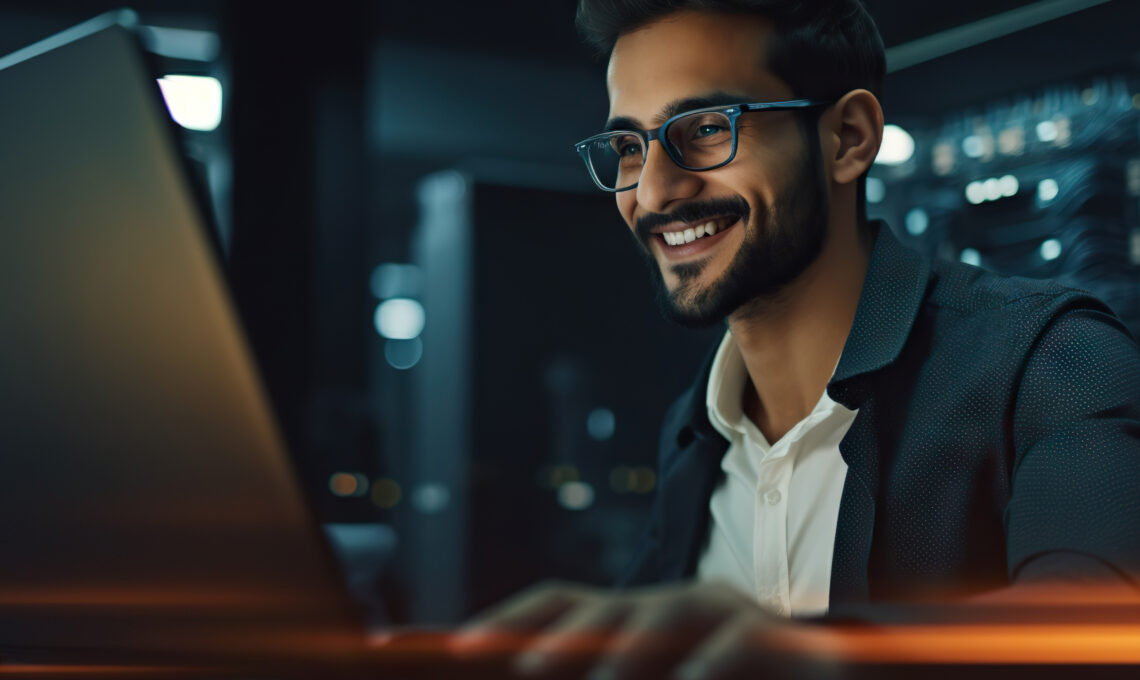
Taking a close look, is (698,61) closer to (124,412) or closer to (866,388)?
(866,388)

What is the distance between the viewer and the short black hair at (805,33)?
41.2 inches

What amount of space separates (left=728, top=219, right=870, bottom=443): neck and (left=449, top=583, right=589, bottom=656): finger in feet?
2.52

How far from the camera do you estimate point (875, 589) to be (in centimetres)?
92

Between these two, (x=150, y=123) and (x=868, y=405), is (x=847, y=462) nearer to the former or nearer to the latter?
(x=868, y=405)

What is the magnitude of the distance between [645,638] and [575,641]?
0.08 ft

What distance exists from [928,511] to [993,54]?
37.9 inches

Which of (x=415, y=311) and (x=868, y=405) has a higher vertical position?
(x=868, y=405)

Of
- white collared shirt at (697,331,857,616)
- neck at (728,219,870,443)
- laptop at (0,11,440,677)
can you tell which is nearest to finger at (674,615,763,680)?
laptop at (0,11,440,677)

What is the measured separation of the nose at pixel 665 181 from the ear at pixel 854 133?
0.19 metres

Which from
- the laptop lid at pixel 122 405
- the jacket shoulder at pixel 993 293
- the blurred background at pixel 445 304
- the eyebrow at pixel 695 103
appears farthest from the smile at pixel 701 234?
the blurred background at pixel 445 304

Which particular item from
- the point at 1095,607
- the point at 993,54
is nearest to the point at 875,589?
the point at 1095,607

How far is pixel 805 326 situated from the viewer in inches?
43.7

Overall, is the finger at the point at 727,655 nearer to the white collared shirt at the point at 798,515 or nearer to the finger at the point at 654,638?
the finger at the point at 654,638

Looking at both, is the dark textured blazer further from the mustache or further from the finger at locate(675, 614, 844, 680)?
the finger at locate(675, 614, 844, 680)
